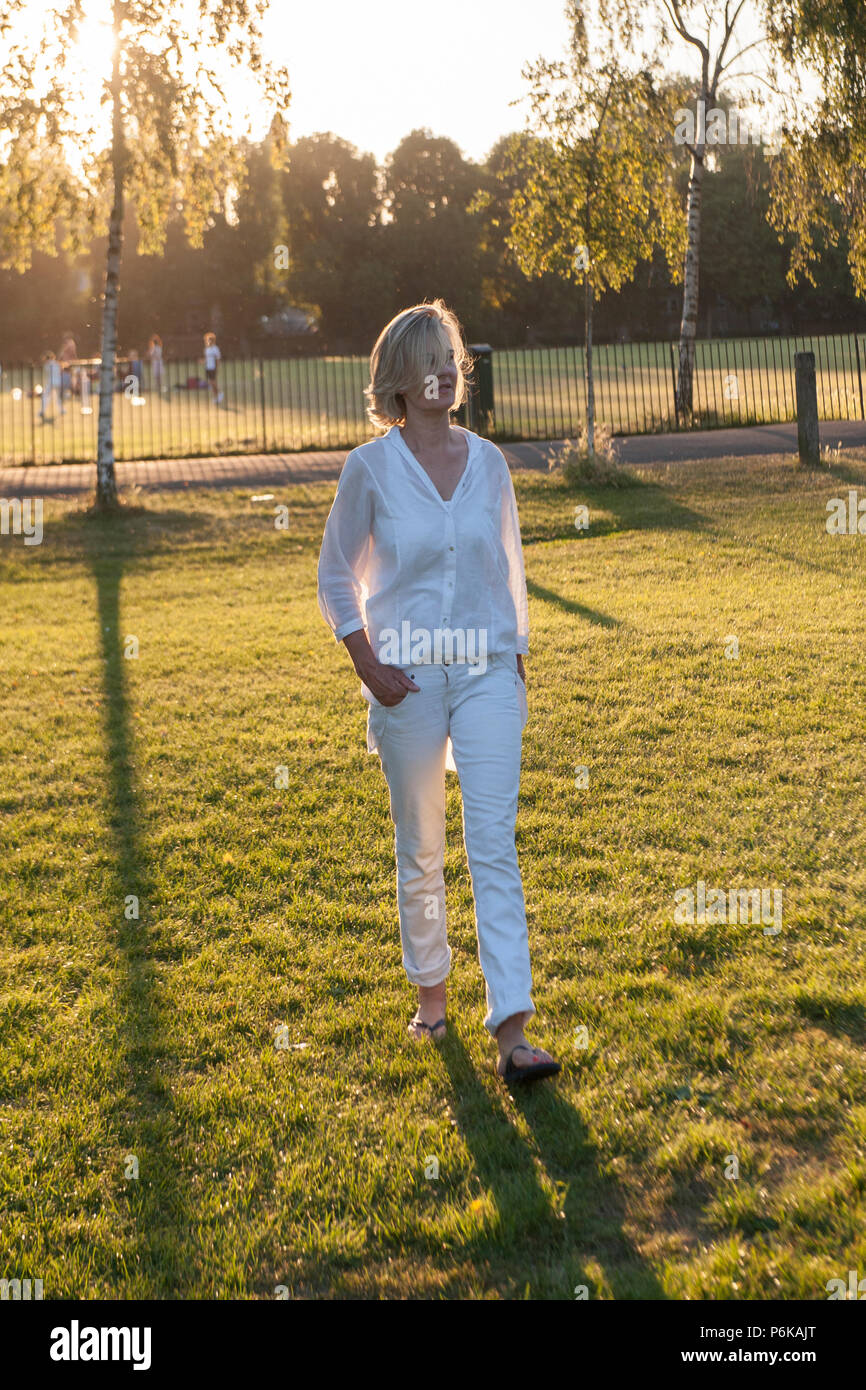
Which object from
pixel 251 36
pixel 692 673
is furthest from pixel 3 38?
pixel 692 673

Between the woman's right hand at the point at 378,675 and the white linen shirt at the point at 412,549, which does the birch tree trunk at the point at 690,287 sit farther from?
the woman's right hand at the point at 378,675

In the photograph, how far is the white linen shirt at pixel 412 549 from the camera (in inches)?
140

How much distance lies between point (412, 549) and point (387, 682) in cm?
40

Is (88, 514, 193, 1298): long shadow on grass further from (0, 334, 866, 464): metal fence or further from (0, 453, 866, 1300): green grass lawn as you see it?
(0, 334, 866, 464): metal fence

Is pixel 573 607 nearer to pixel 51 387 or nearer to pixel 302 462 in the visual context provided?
pixel 302 462

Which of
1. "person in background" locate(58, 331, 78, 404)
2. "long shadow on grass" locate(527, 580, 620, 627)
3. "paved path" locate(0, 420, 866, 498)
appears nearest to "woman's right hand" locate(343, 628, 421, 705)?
"long shadow on grass" locate(527, 580, 620, 627)

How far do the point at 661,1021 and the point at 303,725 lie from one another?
159 inches

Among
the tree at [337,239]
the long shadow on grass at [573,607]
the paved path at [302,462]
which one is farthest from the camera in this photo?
the tree at [337,239]

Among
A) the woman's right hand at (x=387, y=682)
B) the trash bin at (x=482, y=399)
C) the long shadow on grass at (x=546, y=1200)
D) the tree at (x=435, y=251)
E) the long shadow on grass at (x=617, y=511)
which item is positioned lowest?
the long shadow on grass at (x=546, y=1200)

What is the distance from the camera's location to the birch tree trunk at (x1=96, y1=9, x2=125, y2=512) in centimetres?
1551

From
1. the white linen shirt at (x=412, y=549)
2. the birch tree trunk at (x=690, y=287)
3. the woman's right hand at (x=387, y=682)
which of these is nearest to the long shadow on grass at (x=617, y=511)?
the birch tree trunk at (x=690, y=287)

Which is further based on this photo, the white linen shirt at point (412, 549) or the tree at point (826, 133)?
the tree at point (826, 133)

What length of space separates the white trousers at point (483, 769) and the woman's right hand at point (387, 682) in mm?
46
